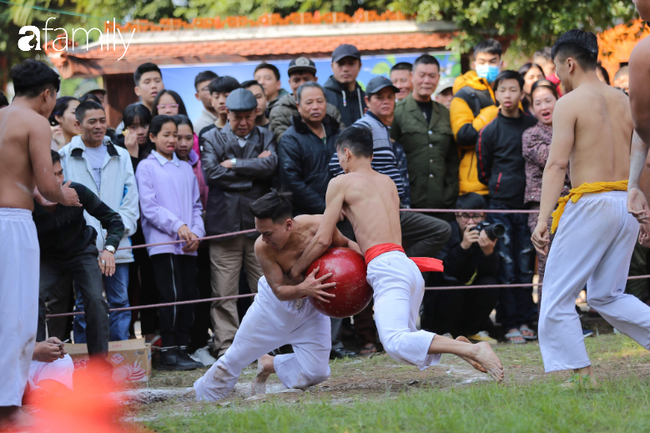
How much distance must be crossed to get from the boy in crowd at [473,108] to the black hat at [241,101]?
2316 mm

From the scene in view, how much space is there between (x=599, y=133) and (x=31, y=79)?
3839 millimetres

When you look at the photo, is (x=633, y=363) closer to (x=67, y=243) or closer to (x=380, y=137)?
(x=380, y=137)

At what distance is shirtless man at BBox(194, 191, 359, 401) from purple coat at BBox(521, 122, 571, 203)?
115 inches

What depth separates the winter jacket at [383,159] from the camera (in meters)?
7.21

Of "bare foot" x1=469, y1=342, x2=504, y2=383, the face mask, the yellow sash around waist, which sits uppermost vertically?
the face mask

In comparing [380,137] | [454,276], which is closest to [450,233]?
[454,276]

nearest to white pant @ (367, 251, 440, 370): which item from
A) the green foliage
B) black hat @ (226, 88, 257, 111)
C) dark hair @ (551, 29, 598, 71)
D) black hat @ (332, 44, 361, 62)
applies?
dark hair @ (551, 29, 598, 71)

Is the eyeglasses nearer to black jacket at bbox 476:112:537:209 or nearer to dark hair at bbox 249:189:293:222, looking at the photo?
black jacket at bbox 476:112:537:209

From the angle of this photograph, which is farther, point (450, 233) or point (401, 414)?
point (450, 233)

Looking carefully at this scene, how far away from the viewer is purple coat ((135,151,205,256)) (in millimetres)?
7133

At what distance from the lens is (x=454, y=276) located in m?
7.69

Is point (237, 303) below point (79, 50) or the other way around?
below

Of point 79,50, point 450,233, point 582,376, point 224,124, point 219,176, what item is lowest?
point 582,376

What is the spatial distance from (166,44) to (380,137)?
31.8 feet
